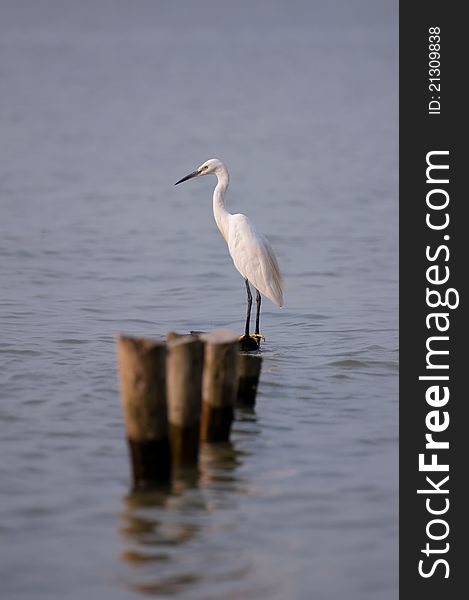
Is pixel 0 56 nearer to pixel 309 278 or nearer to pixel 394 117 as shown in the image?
pixel 394 117

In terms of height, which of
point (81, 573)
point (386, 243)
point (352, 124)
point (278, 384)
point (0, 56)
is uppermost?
point (0, 56)

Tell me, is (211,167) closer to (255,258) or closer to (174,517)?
(255,258)

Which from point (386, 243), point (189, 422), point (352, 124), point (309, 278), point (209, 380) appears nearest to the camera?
Answer: point (189, 422)

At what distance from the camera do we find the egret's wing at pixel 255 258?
12.8 meters

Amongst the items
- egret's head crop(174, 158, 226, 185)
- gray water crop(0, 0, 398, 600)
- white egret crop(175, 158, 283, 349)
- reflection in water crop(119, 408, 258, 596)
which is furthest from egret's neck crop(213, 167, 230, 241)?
reflection in water crop(119, 408, 258, 596)

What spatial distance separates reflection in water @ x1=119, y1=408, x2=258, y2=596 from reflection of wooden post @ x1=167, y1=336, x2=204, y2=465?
0.59 feet

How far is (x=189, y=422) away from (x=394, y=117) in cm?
3517

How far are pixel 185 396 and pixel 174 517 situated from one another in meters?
0.74

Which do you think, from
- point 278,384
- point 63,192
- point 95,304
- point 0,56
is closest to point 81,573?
point 278,384

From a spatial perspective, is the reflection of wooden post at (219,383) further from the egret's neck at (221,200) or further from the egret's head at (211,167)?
the egret's head at (211,167)

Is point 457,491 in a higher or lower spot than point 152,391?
lower

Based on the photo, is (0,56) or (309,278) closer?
(309,278)

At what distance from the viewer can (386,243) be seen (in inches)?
794

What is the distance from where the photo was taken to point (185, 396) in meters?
7.87
